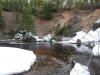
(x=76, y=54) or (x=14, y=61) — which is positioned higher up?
(x=14, y=61)

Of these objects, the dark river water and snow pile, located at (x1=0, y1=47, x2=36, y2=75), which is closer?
snow pile, located at (x1=0, y1=47, x2=36, y2=75)

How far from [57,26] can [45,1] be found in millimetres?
2150

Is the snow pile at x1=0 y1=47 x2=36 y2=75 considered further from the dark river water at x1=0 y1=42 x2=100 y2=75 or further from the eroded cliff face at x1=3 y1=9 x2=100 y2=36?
the eroded cliff face at x1=3 y1=9 x2=100 y2=36

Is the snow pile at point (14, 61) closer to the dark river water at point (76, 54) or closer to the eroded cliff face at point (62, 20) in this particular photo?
the dark river water at point (76, 54)

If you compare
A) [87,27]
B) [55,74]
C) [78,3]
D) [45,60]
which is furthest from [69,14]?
[55,74]

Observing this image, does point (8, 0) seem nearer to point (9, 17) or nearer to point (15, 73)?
point (9, 17)

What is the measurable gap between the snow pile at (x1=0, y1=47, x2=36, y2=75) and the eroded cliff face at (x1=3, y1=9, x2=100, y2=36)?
11485 millimetres

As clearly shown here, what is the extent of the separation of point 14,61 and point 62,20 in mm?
14544

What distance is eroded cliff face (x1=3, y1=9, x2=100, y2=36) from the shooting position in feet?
68.6

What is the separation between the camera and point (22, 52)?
9328 mm

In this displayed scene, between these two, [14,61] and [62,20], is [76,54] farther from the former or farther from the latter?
[62,20]

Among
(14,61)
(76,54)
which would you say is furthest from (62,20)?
(14,61)

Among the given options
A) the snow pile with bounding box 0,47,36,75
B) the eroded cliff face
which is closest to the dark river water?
the snow pile with bounding box 0,47,36,75

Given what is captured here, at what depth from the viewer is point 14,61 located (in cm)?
820
